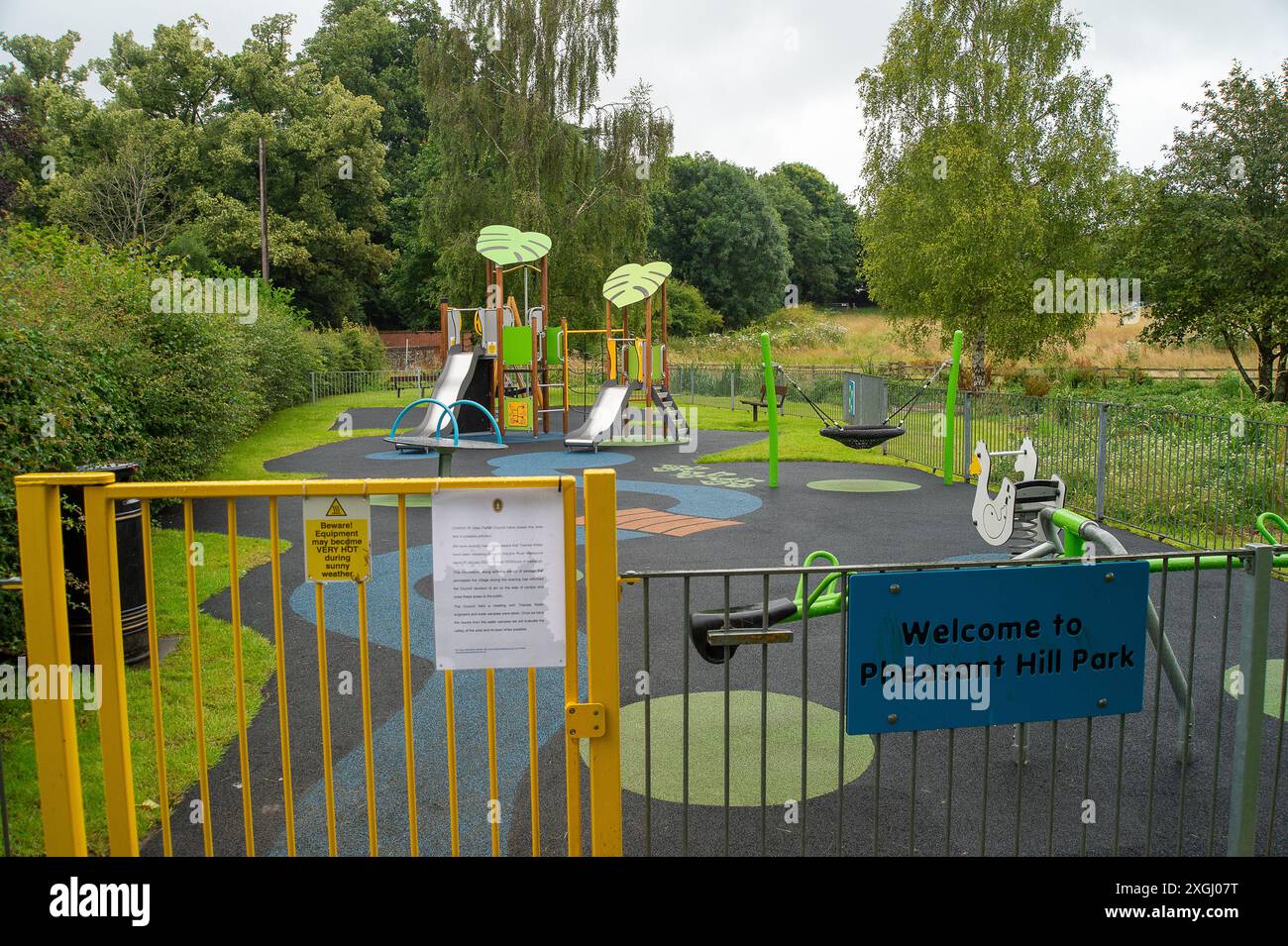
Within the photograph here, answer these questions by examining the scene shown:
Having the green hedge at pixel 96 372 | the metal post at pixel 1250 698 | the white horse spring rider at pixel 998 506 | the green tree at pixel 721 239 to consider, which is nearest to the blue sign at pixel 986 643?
the metal post at pixel 1250 698

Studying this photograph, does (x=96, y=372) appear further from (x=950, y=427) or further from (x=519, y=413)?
(x=519, y=413)

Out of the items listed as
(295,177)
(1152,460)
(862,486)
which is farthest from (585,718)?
(295,177)

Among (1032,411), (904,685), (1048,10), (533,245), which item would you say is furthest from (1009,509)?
(1048,10)

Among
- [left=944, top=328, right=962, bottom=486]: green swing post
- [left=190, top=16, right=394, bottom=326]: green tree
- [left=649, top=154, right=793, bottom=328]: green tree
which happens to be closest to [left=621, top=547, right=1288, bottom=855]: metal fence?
[left=944, top=328, right=962, bottom=486]: green swing post

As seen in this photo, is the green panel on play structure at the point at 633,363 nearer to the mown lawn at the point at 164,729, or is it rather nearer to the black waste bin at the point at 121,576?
the mown lawn at the point at 164,729

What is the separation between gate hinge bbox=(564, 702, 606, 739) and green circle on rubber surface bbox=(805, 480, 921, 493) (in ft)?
37.5

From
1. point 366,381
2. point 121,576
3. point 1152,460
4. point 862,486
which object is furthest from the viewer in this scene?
point 366,381

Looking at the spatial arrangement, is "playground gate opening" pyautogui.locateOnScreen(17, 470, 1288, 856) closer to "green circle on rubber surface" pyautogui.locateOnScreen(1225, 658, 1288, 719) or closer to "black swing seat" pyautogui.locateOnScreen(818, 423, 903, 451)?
"green circle on rubber surface" pyautogui.locateOnScreen(1225, 658, 1288, 719)

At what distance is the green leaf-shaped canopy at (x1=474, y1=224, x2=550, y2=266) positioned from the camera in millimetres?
22391

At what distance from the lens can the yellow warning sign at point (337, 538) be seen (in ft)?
9.84

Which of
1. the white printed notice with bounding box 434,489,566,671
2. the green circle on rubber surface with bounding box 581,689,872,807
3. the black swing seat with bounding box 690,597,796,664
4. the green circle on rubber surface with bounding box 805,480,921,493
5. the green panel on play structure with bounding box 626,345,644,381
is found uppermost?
the green panel on play structure with bounding box 626,345,644,381

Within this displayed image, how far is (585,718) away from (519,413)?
19912 mm

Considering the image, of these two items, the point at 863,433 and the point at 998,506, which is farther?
the point at 863,433

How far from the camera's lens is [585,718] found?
3.04 meters
